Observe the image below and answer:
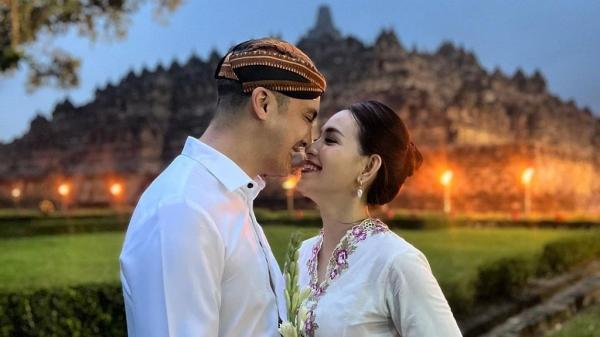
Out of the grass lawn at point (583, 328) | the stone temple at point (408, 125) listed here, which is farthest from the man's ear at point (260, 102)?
the stone temple at point (408, 125)

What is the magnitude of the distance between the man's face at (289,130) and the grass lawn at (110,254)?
155 inches

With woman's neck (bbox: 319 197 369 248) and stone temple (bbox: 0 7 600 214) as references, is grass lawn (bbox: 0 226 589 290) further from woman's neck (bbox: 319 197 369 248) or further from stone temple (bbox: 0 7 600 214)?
stone temple (bbox: 0 7 600 214)

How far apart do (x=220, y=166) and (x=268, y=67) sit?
33cm

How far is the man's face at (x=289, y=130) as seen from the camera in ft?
6.74

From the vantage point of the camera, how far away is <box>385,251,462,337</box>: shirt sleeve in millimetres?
2189

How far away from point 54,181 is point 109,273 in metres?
31.8

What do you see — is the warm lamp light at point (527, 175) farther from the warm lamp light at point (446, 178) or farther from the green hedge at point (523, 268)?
the green hedge at point (523, 268)

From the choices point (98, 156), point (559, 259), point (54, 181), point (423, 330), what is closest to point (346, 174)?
point (423, 330)

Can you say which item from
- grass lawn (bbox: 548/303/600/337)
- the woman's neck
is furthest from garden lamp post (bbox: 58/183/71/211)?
the woman's neck

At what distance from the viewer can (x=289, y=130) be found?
6.81ft

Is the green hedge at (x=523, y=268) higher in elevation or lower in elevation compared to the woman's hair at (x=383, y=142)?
lower

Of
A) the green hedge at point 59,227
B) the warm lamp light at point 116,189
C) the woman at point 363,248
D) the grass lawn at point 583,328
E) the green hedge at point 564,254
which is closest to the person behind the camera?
the woman at point 363,248

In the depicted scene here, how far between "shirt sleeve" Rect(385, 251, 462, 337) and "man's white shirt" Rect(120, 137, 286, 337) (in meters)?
0.44

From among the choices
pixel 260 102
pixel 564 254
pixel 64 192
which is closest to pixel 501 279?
pixel 564 254
